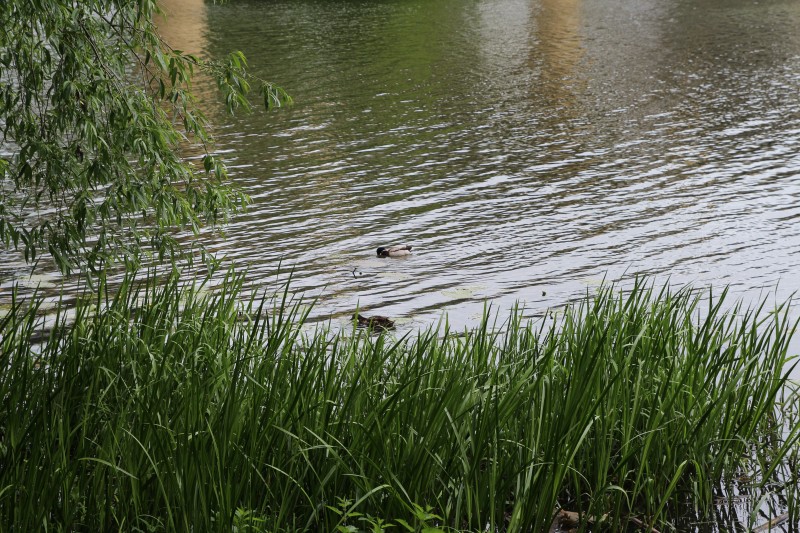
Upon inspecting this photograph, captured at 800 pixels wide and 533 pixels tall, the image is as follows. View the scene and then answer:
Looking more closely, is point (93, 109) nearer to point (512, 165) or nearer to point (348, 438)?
point (348, 438)

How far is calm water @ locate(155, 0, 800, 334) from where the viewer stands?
10492mm

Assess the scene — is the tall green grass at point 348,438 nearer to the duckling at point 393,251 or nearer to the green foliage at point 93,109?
the green foliage at point 93,109

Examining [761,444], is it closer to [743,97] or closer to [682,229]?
[682,229]

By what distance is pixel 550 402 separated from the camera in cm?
437

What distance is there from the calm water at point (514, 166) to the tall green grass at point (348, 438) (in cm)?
311

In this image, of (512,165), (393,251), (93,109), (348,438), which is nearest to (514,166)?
(512,165)

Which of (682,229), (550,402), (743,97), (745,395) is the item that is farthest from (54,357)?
(743,97)

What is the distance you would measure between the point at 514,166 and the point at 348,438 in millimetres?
12197

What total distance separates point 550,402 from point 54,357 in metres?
2.34

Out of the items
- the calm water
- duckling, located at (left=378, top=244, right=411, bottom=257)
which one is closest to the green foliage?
the calm water

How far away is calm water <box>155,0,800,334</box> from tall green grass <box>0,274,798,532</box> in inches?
123

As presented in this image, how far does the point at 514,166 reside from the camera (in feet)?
52.9

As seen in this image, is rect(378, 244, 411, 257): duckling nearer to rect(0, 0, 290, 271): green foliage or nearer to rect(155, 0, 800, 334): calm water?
rect(155, 0, 800, 334): calm water

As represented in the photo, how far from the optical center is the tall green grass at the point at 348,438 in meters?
3.86
